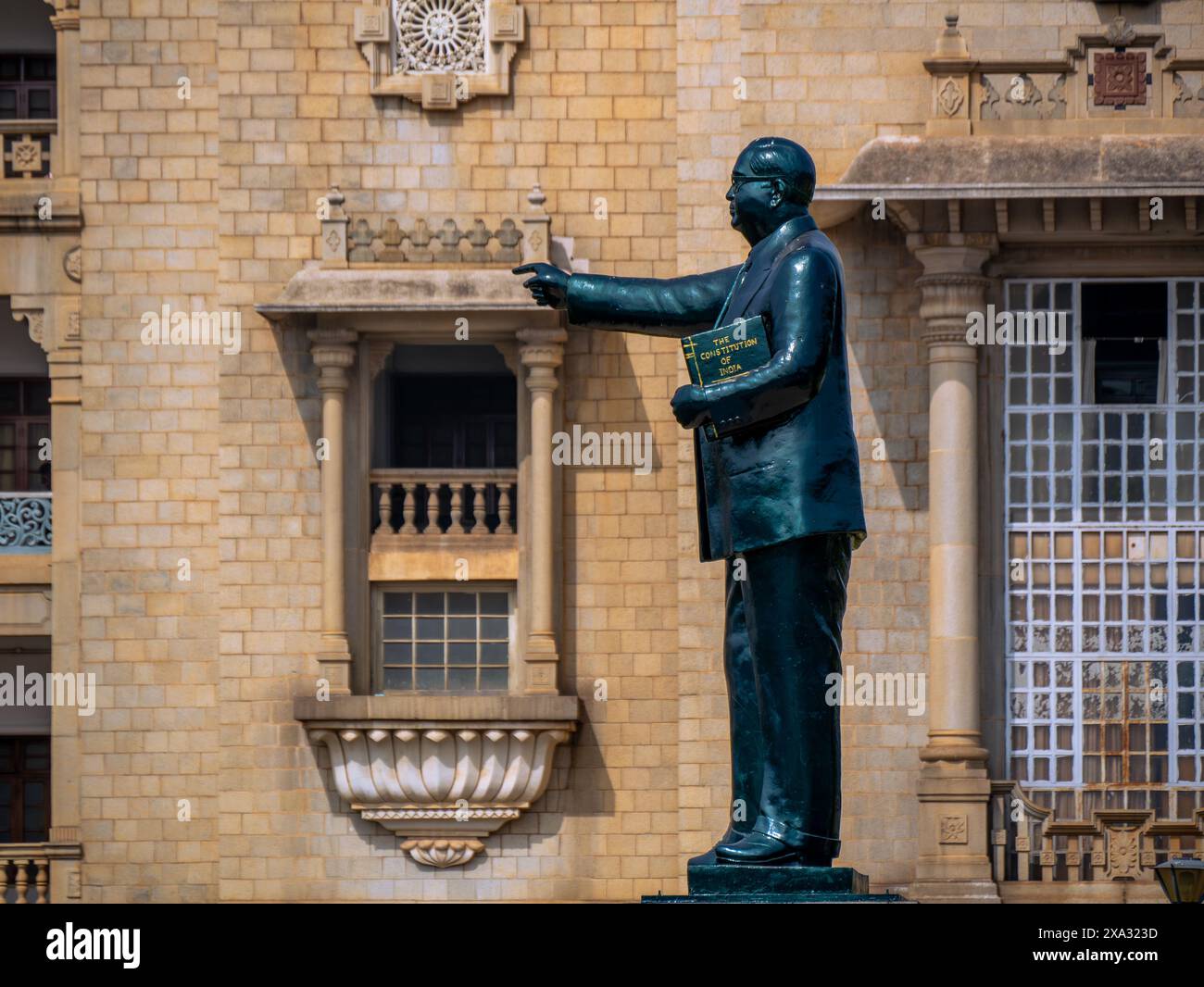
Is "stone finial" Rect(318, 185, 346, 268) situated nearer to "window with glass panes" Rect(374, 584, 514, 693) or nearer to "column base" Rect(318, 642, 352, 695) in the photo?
"window with glass panes" Rect(374, 584, 514, 693)

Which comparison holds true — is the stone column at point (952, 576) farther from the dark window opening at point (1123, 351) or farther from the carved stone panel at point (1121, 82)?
the carved stone panel at point (1121, 82)

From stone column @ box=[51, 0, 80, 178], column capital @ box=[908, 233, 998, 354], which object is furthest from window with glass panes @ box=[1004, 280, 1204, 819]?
stone column @ box=[51, 0, 80, 178]

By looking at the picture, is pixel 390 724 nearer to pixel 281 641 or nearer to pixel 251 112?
pixel 281 641

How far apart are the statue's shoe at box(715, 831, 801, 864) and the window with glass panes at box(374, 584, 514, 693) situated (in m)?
13.0

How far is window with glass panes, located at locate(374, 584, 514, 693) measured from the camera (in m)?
23.8

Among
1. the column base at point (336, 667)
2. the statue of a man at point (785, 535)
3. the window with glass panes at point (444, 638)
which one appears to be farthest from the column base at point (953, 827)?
the statue of a man at point (785, 535)

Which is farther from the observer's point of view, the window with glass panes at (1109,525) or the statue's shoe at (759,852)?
the window with glass panes at (1109,525)

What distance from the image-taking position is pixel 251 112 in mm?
24078

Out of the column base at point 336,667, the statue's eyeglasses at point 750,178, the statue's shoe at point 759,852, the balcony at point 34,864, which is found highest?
the statue's eyeglasses at point 750,178

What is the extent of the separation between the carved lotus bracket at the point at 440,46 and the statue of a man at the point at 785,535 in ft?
42.5

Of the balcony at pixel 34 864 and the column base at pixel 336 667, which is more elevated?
the column base at pixel 336 667

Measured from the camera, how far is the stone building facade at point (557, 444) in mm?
22844

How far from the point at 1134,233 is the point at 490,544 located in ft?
20.3
